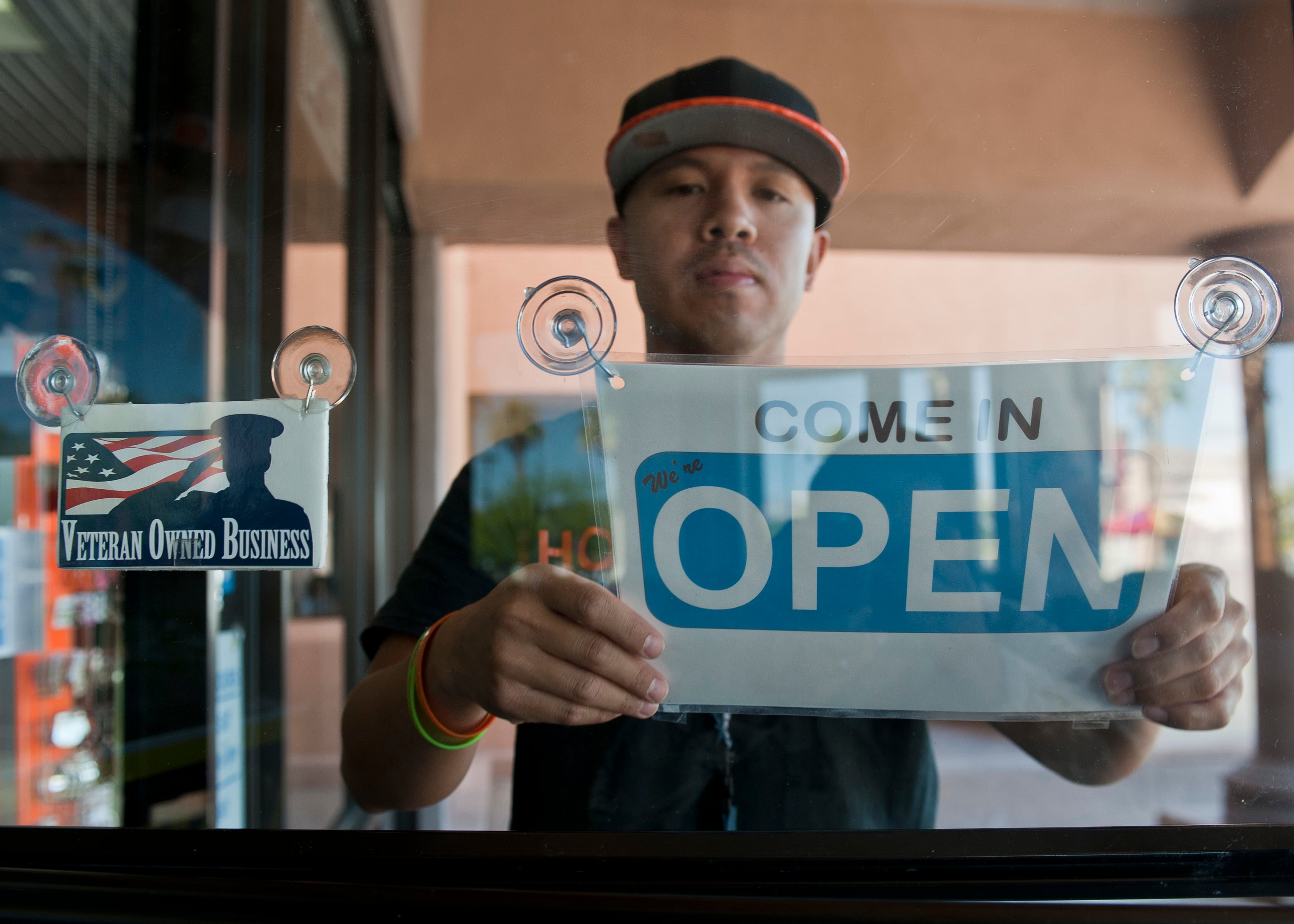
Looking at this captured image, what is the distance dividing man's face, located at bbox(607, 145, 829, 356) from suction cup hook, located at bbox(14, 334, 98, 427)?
0.37m

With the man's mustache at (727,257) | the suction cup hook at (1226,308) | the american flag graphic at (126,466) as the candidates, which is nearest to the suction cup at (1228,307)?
the suction cup hook at (1226,308)

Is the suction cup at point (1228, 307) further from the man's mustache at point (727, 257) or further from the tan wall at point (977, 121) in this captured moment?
the man's mustache at point (727, 257)

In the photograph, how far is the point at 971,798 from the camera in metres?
0.62

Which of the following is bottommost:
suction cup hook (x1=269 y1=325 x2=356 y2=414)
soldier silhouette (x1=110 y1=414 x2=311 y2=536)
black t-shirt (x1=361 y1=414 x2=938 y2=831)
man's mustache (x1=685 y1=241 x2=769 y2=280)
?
black t-shirt (x1=361 y1=414 x2=938 y2=831)

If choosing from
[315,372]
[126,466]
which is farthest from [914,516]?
[126,466]

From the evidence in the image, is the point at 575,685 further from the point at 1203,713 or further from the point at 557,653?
the point at 1203,713

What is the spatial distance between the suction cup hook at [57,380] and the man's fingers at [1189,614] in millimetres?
703

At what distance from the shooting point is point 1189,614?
489mm

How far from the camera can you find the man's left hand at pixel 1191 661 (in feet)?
1.58

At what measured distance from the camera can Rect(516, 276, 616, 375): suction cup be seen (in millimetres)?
495

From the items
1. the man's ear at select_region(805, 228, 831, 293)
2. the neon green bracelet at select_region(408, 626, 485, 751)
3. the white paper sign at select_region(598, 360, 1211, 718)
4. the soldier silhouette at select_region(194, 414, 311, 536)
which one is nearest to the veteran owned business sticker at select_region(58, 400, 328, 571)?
the soldier silhouette at select_region(194, 414, 311, 536)

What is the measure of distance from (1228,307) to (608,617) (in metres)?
0.44

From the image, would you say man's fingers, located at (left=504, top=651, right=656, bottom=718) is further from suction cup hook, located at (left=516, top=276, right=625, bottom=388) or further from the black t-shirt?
suction cup hook, located at (left=516, top=276, right=625, bottom=388)

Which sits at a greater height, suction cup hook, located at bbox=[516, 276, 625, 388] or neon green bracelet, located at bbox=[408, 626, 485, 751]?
suction cup hook, located at bbox=[516, 276, 625, 388]
